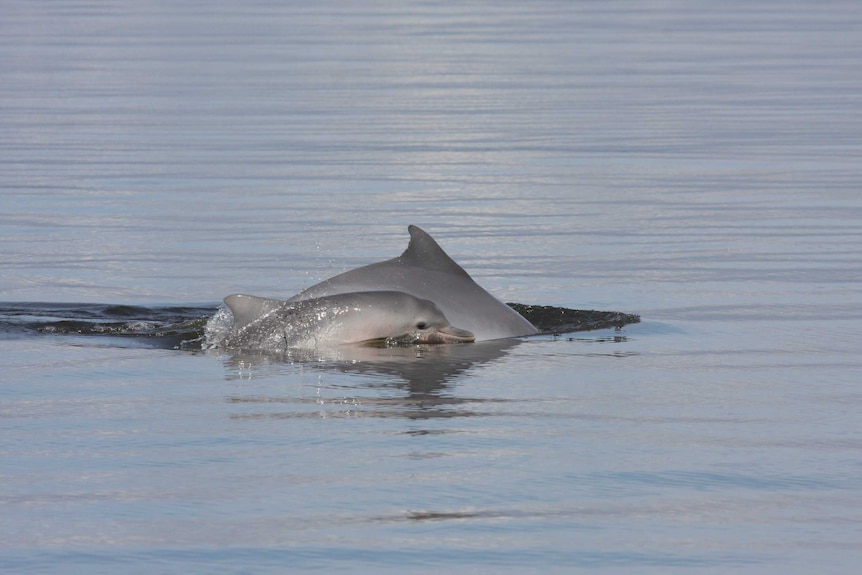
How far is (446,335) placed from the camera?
40.5 feet

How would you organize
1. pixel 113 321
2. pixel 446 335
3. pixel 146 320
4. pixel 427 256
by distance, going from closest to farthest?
pixel 446 335
pixel 427 256
pixel 113 321
pixel 146 320

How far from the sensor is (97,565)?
7227 mm

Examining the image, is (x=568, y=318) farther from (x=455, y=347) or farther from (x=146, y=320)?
(x=146, y=320)

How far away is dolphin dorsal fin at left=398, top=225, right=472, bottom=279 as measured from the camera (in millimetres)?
12828

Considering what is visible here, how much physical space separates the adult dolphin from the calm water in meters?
Answer: 0.32

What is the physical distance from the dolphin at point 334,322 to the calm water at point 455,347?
0.79 feet

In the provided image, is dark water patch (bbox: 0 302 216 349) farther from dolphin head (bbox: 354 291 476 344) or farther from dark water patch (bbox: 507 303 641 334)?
dark water patch (bbox: 507 303 641 334)

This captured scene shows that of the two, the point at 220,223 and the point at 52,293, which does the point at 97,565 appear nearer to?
the point at 52,293

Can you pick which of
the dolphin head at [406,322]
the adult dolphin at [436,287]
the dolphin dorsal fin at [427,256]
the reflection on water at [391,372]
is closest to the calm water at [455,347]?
the reflection on water at [391,372]

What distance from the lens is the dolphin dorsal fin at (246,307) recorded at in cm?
1220

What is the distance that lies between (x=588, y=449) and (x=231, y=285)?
660cm

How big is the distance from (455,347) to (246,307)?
1426 millimetres

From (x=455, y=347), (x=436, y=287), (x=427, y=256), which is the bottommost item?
(x=455, y=347)

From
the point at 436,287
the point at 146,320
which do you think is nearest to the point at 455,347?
the point at 436,287
